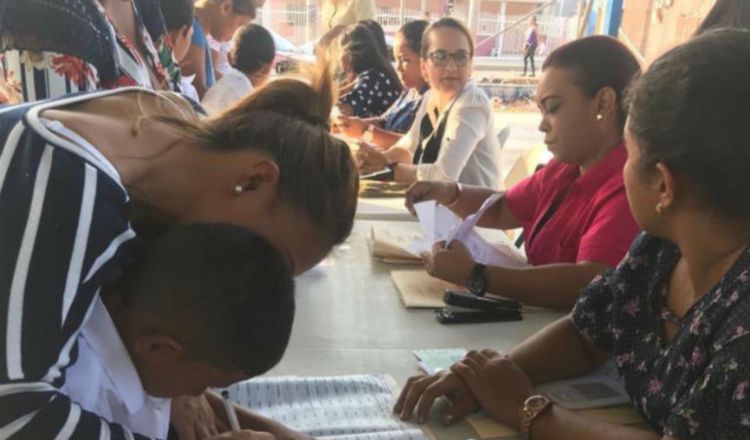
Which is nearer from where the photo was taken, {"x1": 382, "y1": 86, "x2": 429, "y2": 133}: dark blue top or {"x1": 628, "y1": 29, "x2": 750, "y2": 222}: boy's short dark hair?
{"x1": 628, "y1": 29, "x2": 750, "y2": 222}: boy's short dark hair

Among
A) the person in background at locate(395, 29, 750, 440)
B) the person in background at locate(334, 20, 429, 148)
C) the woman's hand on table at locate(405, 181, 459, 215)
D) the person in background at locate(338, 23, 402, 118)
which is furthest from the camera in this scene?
the person in background at locate(338, 23, 402, 118)

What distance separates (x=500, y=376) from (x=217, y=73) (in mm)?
3257

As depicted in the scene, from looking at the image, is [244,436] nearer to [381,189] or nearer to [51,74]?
[51,74]

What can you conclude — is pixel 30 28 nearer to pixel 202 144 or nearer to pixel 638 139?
pixel 202 144

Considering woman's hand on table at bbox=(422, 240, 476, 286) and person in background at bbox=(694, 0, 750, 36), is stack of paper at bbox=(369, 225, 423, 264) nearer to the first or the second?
woman's hand on table at bbox=(422, 240, 476, 286)

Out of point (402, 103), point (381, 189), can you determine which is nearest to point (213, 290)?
point (381, 189)

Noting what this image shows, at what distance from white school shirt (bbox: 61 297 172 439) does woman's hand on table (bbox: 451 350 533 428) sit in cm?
55

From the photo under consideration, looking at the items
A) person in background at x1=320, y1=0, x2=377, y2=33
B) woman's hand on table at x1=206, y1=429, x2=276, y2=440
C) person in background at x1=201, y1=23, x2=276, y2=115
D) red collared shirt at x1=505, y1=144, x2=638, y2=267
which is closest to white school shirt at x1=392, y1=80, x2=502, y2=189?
red collared shirt at x1=505, y1=144, x2=638, y2=267

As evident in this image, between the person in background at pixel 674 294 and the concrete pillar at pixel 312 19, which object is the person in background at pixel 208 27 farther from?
the concrete pillar at pixel 312 19

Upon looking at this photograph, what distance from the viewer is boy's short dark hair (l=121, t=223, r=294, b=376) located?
2.52 feet

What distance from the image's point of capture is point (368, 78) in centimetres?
430

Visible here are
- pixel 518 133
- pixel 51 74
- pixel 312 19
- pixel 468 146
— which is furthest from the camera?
pixel 312 19

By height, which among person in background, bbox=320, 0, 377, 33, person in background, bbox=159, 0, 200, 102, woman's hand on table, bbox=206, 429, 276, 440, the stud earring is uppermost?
person in background, bbox=159, 0, 200, 102

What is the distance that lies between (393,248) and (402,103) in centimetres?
210
